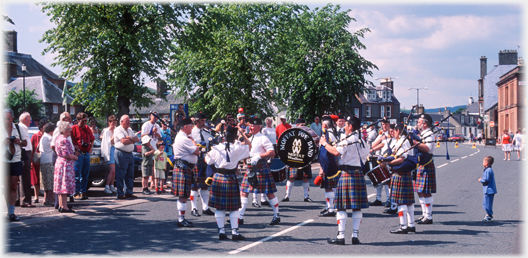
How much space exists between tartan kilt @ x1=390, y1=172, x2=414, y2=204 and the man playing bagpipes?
2.55m

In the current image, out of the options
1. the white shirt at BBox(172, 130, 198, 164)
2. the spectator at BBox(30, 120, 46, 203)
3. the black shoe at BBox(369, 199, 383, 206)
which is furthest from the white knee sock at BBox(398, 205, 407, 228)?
the spectator at BBox(30, 120, 46, 203)

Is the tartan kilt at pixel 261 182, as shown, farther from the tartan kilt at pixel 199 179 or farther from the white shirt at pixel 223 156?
the white shirt at pixel 223 156

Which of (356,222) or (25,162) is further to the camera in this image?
(25,162)

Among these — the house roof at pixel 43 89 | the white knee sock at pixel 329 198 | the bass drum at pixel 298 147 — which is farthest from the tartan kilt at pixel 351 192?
the house roof at pixel 43 89

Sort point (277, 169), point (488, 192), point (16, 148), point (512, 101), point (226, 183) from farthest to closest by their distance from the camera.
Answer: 1. point (512, 101)
2. point (277, 169)
3. point (16, 148)
4. point (488, 192)
5. point (226, 183)

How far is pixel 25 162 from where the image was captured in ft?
31.8

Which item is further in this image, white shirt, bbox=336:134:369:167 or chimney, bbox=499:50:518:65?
chimney, bbox=499:50:518:65

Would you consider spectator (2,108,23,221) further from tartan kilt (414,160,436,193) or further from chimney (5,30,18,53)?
chimney (5,30,18,53)

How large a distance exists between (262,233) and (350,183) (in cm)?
168

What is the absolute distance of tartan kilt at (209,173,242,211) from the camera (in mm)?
6914

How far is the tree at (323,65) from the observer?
2859 centimetres

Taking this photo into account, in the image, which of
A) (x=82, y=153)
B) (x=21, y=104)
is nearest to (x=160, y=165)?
(x=82, y=153)

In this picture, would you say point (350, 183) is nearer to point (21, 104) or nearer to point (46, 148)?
point (46, 148)

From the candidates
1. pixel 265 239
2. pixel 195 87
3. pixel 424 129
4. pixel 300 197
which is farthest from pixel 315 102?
pixel 265 239
